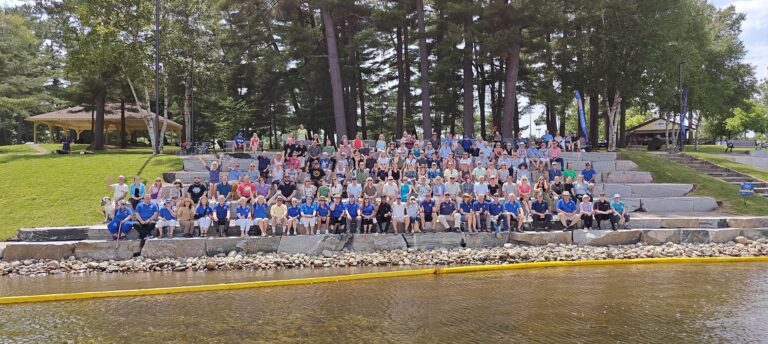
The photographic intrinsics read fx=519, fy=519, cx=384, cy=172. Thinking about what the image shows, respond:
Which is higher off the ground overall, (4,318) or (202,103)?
(202,103)

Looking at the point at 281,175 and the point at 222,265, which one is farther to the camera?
the point at 281,175

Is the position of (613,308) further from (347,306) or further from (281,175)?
(281,175)

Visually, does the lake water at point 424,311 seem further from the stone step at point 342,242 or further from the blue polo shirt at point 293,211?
the blue polo shirt at point 293,211

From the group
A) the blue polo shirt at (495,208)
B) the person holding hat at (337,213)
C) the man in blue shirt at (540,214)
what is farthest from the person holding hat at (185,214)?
the man in blue shirt at (540,214)

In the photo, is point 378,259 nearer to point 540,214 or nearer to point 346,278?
point 346,278

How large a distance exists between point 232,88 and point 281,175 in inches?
835

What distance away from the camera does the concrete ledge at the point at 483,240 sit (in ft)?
38.5

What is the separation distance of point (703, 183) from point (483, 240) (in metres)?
9.71

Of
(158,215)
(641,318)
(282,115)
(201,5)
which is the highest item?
(201,5)

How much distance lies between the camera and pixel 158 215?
37.7 ft

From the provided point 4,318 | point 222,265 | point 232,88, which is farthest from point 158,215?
point 232,88

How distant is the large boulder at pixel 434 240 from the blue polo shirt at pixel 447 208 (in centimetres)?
Result: 61

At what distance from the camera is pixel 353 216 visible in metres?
11.8

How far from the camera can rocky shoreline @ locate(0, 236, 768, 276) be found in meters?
10.3
